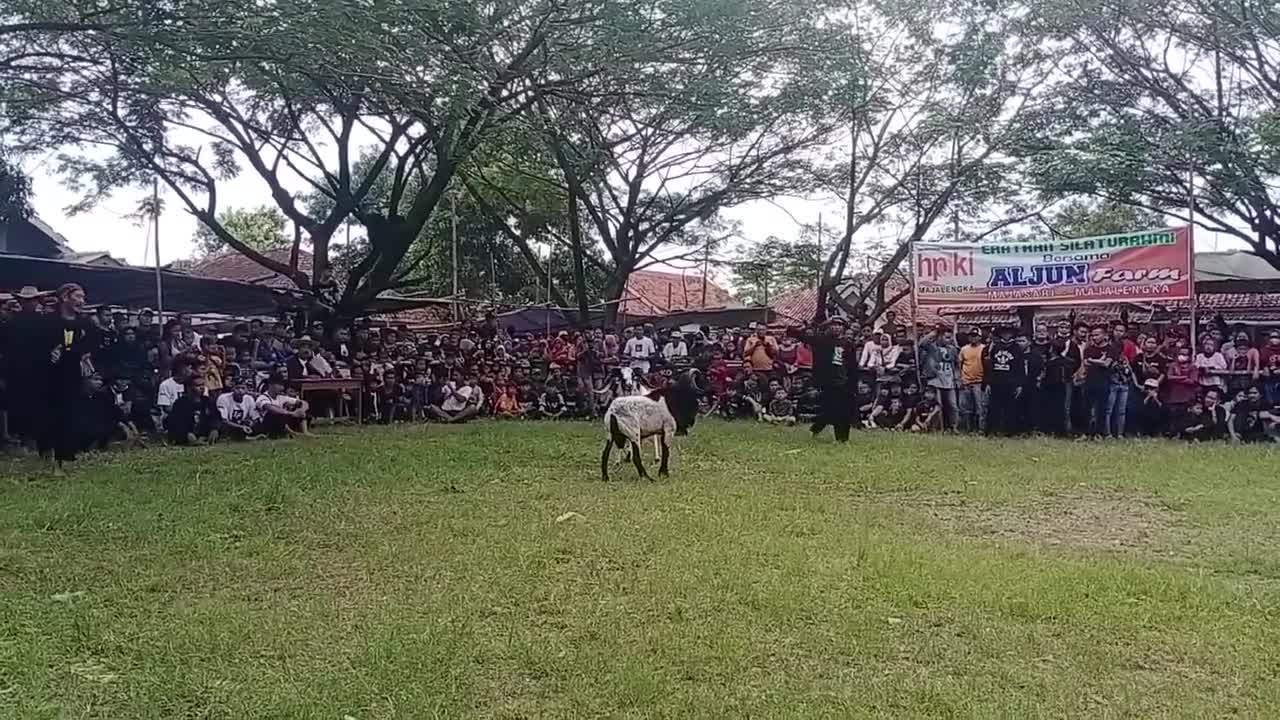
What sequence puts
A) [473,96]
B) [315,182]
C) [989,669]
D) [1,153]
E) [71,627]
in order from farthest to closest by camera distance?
[315,182] < [1,153] < [473,96] < [71,627] < [989,669]

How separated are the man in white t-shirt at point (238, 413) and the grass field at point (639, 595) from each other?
12.3 feet

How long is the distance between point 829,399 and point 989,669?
29.4 feet

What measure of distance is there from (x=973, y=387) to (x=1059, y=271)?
6.17 feet

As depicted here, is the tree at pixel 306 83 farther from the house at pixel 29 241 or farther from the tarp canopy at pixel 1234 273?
the tarp canopy at pixel 1234 273

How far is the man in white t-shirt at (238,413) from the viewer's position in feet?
44.7

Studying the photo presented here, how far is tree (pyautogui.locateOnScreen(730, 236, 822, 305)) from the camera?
24.1m

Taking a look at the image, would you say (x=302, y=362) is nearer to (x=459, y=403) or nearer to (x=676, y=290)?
(x=459, y=403)

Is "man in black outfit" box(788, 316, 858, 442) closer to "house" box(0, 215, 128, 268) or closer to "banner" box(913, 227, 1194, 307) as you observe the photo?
"banner" box(913, 227, 1194, 307)

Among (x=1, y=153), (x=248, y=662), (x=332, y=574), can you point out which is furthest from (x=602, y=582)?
(x=1, y=153)

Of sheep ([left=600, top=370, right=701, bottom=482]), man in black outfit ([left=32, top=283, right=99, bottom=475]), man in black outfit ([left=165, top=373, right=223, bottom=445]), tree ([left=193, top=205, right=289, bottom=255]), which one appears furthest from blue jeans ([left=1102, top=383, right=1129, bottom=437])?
tree ([left=193, top=205, right=289, bottom=255])

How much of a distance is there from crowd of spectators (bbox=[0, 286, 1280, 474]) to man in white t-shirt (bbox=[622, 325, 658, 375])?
0.02m

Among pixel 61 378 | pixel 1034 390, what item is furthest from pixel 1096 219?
pixel 61 378

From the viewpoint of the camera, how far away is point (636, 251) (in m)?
23.2

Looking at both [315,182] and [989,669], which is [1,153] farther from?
[989,669]
